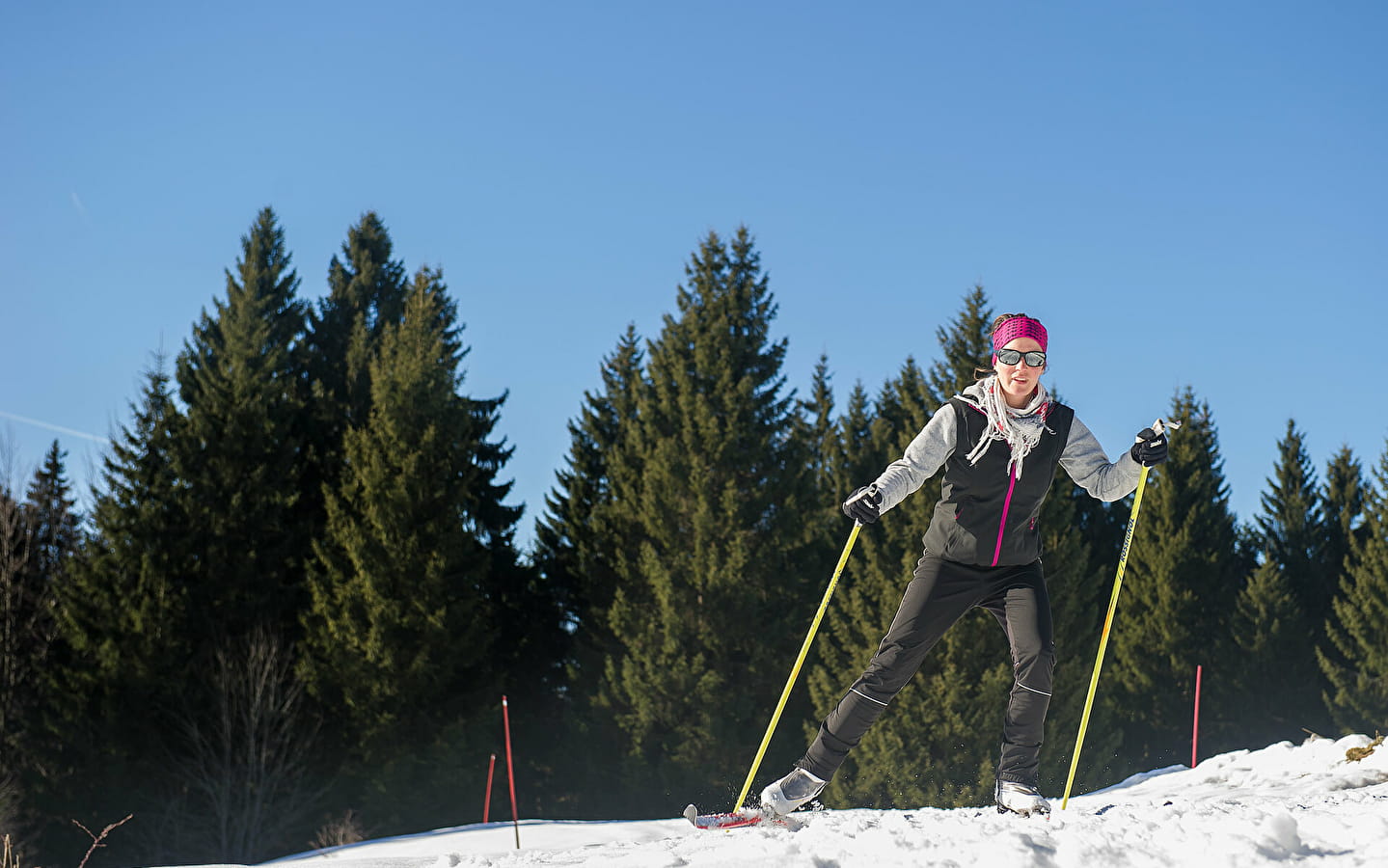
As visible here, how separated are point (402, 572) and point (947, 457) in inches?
772

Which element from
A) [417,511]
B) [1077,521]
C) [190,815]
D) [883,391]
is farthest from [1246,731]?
[190,815]

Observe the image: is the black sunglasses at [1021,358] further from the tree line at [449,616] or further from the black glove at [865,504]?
the tree line at [449,616]

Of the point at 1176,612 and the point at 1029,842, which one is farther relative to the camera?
the point at 1176,612

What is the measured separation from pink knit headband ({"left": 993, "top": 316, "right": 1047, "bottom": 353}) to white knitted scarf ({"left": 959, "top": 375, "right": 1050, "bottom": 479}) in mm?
200

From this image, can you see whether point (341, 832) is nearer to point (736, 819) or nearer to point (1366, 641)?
point (736, 819)

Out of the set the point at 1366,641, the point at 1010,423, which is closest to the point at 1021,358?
the point at 1010,423

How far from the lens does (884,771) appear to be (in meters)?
22.3

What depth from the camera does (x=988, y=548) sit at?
187 inches

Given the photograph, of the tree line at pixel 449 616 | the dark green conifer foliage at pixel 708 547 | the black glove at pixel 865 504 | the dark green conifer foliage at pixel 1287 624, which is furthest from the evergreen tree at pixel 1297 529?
the black glove at pixel 865 504

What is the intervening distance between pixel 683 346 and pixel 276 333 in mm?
13925

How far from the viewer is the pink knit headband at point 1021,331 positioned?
16.2 feet

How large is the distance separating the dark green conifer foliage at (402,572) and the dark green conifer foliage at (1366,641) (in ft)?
83.1

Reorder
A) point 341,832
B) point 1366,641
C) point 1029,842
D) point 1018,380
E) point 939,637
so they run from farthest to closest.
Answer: point 1366,641, point 341,832, point 1018,380, point 939,637, point 1029,842

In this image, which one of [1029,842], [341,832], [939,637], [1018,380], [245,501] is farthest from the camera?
[245,501]
